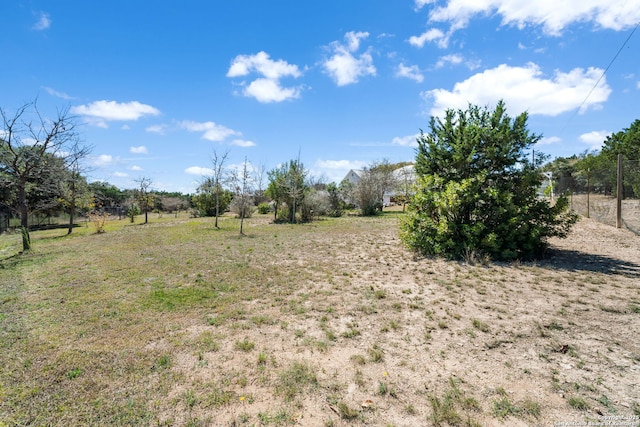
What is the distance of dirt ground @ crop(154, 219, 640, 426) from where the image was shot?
242 centimetres

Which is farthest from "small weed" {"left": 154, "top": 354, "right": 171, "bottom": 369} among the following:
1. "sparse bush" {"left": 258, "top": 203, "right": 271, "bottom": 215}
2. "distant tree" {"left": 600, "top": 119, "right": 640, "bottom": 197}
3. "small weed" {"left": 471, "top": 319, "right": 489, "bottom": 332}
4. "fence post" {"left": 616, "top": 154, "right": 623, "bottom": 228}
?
"sparse bush" {"left": 258, "top": 203, "right": 271, "bottom": 215}

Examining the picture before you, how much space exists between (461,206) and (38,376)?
8647 mm

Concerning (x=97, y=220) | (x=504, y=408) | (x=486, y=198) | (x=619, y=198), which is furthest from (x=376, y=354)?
(x=97, y=220)

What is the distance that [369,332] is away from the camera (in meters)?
3.91

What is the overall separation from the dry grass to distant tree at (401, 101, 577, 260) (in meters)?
0.84

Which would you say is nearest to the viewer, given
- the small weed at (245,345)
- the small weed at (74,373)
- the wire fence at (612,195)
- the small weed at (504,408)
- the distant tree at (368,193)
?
the small weed at (504,408)

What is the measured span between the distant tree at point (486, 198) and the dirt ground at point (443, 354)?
4.68 feet

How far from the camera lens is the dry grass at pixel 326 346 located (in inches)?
97.9

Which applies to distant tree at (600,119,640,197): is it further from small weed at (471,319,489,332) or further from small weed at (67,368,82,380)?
small weed at (67,368,82,380)

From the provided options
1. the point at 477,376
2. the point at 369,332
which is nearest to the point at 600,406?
the point at 477,376

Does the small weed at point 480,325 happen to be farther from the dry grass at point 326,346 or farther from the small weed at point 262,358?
the small weed at point 262,358

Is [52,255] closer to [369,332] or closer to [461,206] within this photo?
[369,332]

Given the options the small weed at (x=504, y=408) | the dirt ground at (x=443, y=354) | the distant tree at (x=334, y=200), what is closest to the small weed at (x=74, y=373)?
the dirt ground at (x=443, y=354)

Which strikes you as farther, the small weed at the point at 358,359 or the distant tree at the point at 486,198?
the distant tree at the point at 486,198
